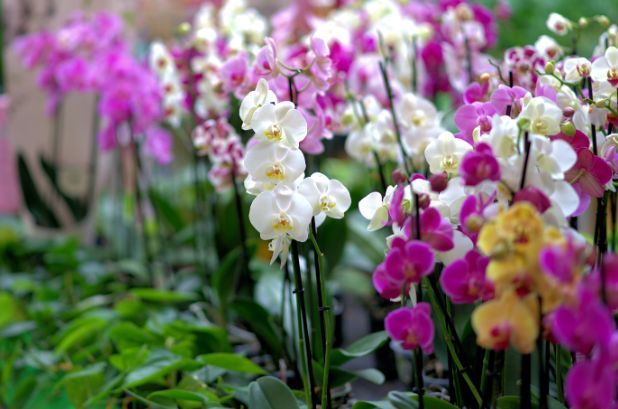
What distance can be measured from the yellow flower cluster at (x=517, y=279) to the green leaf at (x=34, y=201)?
1.57 m

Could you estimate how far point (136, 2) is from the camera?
6.93 ft

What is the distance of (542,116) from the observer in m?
0.47

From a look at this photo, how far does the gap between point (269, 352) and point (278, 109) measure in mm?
478

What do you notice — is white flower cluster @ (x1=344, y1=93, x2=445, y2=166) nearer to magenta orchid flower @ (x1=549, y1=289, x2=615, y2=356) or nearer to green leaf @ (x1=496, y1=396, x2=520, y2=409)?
green leaf @ (x1=496, y1=396, x2=520, y2=409)

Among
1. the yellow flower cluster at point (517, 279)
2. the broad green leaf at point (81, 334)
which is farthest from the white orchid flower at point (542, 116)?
the broad green leaf at point (81, 334)

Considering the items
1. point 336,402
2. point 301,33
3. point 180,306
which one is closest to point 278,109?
point 336,402

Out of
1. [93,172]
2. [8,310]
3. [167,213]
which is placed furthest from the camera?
[93,172]

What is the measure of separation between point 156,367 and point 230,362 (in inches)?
3.1

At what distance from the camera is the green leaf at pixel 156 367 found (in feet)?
2.53

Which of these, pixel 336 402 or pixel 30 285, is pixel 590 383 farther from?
pixel 30 285

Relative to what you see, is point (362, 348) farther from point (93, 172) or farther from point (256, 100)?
point (93, 172)

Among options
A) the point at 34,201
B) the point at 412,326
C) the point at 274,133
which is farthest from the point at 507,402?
the point at 34,201

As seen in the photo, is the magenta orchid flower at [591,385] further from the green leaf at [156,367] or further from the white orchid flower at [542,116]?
the green leaf at [156,367]

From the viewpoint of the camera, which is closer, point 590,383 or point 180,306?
point 590,383
